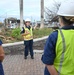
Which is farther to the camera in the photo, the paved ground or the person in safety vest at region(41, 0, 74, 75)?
the paved ground

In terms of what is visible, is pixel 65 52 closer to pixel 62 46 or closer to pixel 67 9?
pixel 62 46

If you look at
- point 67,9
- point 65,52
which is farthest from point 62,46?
point 67,9

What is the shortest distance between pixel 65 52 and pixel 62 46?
0.07 metres

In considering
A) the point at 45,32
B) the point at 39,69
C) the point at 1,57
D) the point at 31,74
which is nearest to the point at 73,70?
the point at 1,57

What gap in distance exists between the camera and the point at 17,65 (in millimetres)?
9711

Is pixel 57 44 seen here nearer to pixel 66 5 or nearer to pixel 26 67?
pixel 66 5

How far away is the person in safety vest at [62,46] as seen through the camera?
9.64ft

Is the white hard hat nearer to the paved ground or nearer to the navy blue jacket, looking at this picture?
the navy blue jacket

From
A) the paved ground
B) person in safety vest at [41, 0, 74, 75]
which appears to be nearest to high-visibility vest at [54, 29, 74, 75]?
person in safety vest at [41, 0, 74, 75]

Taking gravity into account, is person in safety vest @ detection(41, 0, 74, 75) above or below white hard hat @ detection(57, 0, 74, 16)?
below

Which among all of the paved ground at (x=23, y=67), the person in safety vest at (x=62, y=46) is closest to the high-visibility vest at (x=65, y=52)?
the person in safety vest at (x=62, y=46)

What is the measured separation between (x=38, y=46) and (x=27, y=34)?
3215 millimetres

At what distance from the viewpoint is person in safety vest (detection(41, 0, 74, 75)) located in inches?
116

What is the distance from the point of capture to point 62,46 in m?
2.93
